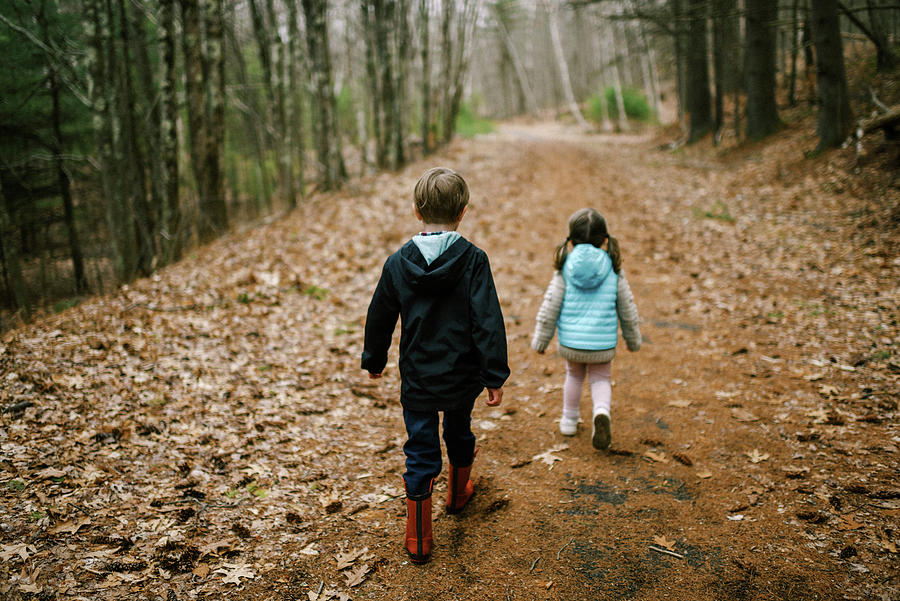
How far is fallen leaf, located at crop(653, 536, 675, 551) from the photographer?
303 centimetres

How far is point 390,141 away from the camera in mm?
16766

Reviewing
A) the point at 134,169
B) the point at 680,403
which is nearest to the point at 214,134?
the point at 134,169

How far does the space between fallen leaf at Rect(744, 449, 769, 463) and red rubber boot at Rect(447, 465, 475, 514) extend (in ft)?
7.06

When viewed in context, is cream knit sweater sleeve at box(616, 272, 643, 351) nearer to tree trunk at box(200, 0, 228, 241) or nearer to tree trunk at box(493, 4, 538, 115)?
tree trunk at box(200, 0, 228, 241)

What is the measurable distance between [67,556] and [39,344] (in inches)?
145

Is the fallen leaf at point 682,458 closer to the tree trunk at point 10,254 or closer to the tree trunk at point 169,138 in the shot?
the tree trunk at point 169,138

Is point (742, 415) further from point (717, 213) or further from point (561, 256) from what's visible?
point (717, 213)

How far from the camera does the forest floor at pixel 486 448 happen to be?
286 centimetres

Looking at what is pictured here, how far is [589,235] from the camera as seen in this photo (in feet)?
13.0

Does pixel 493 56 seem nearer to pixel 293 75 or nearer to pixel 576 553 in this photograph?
pixel 293 75

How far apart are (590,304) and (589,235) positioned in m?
0.53

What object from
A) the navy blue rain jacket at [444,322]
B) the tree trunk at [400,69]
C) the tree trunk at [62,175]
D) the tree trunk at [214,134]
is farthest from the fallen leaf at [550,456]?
the tree trunk at [400,69]

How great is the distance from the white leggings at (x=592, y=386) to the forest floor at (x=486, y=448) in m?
0.35

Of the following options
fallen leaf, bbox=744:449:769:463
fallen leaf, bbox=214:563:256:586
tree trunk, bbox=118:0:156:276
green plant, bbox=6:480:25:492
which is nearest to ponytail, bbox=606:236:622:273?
fallen leaf, bbox=744:449:769:463
